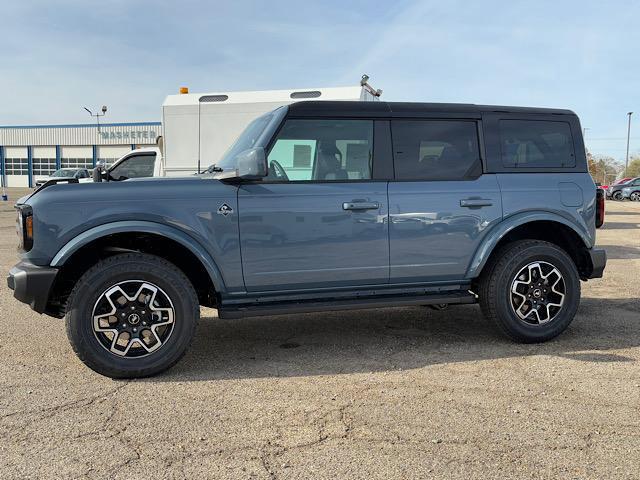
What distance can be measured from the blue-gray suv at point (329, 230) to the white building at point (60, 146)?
5190 centimetres

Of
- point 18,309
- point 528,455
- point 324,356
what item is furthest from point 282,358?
point 18,309

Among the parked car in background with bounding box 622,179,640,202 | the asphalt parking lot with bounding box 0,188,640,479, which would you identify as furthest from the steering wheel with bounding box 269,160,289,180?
the parked car in background with bounding box 622,179,640,202

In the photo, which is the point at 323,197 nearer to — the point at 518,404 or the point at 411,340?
the point at 411,340

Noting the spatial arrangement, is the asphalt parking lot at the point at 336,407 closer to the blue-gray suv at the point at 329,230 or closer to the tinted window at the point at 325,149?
the blue-gray suv at the point at 329,230

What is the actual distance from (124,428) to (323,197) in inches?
83.4

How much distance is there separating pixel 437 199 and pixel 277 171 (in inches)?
51.9

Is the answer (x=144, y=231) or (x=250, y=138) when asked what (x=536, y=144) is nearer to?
(x=250, y=138)

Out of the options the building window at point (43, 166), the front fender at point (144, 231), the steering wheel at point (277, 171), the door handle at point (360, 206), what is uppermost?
the building window at point (43, 166)

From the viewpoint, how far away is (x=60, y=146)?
189 ft

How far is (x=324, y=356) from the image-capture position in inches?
175

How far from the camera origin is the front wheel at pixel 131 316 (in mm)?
3807

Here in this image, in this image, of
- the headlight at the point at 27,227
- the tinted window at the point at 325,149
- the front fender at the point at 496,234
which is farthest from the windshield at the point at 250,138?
the front fender at the point at 496,234

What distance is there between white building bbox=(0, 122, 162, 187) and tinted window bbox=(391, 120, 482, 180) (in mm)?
51929

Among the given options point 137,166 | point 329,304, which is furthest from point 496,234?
point 137,166
